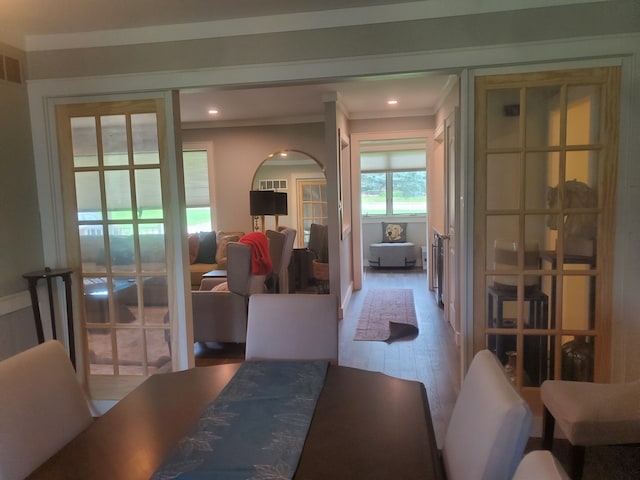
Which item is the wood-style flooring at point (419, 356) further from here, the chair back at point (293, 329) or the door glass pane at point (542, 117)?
the door glass pane at point (542, 117)

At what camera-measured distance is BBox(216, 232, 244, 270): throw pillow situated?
587cm

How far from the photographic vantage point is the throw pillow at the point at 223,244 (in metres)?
5.87

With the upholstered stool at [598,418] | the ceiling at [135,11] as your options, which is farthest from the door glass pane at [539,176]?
the ceiling at [135,11]

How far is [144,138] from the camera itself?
2729mm

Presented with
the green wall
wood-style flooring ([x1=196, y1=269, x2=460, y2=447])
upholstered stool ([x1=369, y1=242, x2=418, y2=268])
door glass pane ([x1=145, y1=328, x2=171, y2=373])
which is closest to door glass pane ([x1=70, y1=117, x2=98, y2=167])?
the green wall

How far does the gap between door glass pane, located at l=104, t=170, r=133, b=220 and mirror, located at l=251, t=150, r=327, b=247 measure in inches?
138

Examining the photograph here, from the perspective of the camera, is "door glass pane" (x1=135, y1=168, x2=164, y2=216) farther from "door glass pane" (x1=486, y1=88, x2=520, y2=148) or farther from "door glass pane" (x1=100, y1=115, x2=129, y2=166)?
"door glass pane" (x1=486, y1=88, x2=520, y2=148)

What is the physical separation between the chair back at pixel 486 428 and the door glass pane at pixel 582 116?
1604 millimetres

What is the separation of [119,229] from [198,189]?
148 inches

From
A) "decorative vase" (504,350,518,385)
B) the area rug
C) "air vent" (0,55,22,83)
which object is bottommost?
the area rug

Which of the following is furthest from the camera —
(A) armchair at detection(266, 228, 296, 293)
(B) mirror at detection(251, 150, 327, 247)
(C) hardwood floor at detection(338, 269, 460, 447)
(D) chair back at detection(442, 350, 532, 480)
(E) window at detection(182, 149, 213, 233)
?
(E) window at detection(182, 149, 213, 233)

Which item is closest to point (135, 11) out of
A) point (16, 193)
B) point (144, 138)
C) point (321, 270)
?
point (144, 138)

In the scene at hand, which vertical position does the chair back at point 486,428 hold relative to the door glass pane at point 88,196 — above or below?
below

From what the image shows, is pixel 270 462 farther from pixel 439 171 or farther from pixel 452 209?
pixel 439 171
